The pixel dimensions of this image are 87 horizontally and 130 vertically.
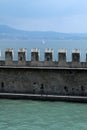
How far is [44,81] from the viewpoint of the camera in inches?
851

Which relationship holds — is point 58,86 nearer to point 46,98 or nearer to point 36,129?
point 46,98

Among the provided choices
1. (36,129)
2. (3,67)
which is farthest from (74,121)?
(3,67)

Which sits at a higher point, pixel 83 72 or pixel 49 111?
pixel 83 72

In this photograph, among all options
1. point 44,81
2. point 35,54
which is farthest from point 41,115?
point 35,54

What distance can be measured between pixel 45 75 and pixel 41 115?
3.79 meters

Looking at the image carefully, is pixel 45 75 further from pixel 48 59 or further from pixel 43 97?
pixel 43 97

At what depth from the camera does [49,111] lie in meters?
18.9

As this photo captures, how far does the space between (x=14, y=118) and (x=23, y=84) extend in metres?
4.42

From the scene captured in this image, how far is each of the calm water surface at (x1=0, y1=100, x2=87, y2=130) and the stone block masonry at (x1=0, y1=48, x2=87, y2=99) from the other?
1081mm

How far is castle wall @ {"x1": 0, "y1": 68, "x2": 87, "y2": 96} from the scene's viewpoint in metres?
21.2

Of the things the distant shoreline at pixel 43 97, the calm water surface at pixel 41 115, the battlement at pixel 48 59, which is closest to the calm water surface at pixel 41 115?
the calm water surface at pixel 41 115

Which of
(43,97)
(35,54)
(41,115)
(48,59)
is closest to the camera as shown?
(41,115)

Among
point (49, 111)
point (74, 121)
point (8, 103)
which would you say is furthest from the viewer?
point (8, 103)

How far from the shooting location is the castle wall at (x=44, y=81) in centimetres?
2125
